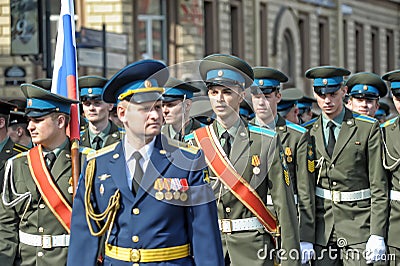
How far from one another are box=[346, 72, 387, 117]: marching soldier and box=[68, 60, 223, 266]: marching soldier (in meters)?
5.54

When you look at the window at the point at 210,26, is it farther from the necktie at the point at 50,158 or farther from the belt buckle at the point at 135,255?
the belt buckle at the point at 135,255

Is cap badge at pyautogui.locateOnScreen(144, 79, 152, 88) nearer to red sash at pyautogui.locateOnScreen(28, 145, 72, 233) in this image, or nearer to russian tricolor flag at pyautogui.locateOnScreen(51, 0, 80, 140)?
red sash at pyautogui.locateOnScreen(28, 145, 72, 233)

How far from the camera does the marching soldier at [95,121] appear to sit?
35.5 ft

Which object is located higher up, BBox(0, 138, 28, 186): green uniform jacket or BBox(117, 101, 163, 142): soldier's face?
BBox(117, 101, 163, 142): soldier's face

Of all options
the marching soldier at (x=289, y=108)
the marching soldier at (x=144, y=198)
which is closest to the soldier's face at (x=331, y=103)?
the marching soldier at (x=289, y=108)

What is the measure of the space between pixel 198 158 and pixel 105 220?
58 centimetres

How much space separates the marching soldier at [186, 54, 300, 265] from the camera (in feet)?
27.0

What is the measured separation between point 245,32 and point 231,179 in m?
27.5

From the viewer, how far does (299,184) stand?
9.71 meters

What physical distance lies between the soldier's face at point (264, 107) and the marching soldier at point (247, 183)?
1.08 ft

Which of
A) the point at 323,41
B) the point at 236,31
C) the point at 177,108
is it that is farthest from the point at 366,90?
the point at 323,41

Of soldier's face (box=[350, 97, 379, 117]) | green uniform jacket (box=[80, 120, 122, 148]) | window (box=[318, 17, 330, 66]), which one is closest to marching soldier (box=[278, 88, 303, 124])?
soldier's face (box=[350, 97, 379, 117])

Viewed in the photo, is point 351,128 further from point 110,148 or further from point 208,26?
point 208,26

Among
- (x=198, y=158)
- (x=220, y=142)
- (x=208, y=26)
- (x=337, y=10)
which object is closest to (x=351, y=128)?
(x=220, y=142)
